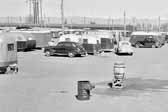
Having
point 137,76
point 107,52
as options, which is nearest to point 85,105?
point 137,76

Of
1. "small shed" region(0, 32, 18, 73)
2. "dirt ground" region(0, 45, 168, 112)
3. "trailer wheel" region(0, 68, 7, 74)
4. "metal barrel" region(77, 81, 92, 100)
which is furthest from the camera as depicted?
"trailer wheel" region(0, 68, 7, 74)

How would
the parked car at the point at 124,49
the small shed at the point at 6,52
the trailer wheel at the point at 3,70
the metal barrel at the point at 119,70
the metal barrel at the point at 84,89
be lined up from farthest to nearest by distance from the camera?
the parked car at the point at 124,49
the trailer wheel at the point at 3,70
the small shed at the point at 6,52
the metal barrel at the point at 119,70
the metal barrel at the point at 84,89

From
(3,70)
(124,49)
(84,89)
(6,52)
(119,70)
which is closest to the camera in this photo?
(84,89)

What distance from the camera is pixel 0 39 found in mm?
22250

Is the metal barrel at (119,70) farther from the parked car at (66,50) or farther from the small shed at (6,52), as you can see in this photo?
the parked car at (66,50)

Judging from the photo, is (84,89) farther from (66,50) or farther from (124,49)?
(124,49)

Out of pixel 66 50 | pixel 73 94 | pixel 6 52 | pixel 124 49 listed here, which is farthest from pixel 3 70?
pixel 124 49

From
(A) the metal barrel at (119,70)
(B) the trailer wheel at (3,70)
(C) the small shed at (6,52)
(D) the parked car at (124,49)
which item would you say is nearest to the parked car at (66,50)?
(D) the parked car at (124,49)

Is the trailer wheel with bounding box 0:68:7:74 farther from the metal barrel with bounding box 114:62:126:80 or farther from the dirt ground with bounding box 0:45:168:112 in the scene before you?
the metal barrel with bounding box 114:62:126:80

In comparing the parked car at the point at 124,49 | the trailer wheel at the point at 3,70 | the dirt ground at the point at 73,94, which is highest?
the parked car at the point at 124,49

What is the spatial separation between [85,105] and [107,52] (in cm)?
3435

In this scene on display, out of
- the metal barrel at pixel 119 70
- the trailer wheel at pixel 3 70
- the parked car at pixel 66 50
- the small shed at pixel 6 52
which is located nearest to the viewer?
the metal barrel at pixel 119 70

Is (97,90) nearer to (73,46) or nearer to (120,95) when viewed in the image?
(120,95)

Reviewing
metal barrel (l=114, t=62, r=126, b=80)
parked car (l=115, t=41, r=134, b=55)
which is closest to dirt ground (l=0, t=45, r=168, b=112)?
metal barrel (l=114, t=62, r=126, b=80)
